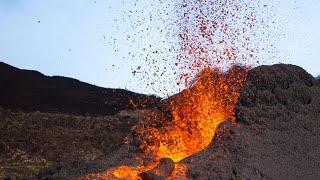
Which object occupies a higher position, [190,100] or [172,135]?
[190,100]

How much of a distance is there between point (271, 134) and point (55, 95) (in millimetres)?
39110

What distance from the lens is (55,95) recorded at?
1811 inches

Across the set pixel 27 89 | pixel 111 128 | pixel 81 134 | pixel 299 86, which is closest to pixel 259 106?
pixel 299 86

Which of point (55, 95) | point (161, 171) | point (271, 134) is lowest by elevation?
point (161, 171)

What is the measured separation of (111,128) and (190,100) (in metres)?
20.2

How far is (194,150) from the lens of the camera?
859 centimetres

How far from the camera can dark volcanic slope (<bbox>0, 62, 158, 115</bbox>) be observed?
124 ft

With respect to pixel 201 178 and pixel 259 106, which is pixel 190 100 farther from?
pixel 201 178

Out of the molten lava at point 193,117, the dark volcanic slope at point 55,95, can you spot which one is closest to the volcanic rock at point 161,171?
the molten lava at point 193,117

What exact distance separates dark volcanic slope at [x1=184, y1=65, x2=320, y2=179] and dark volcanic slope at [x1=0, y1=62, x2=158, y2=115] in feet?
69.1

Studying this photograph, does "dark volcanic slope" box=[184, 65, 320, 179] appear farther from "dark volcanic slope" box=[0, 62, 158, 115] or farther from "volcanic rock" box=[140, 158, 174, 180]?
"dark volcanic slope" box=[0, 62, 158, 115]

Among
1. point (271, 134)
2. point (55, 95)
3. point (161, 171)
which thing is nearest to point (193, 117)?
point (271, 134)

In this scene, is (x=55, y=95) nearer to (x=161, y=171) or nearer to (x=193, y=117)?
(x=193, y=117)

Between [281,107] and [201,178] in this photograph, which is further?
[281,107]
